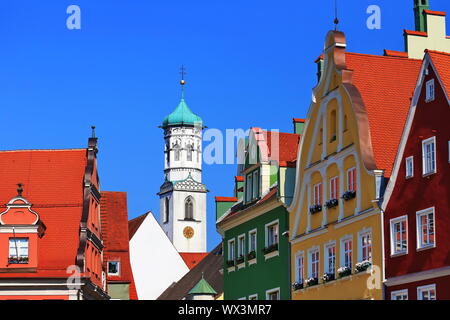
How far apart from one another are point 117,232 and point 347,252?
101 ft

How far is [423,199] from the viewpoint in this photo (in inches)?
1359

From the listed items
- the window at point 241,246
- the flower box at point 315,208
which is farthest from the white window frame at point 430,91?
the window at point 241,246

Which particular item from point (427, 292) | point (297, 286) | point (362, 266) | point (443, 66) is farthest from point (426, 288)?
point (297, 286)

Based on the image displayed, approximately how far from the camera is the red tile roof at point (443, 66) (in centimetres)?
3428

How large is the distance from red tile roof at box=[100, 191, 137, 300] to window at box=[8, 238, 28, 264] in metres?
10.6

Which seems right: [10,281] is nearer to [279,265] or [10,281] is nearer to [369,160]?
[279,265]

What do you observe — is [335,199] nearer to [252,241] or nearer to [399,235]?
[399,235]

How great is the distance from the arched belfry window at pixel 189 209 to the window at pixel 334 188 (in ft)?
461

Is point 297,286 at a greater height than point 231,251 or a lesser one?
lesser

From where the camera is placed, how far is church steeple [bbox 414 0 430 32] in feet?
153

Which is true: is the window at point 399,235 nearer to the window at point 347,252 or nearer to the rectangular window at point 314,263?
the window at point 347,252

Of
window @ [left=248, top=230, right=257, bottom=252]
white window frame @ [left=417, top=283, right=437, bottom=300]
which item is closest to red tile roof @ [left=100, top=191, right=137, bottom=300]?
window @ [left=248, top=230, right=257, bottom=252]
